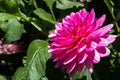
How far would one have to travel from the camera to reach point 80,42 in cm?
112

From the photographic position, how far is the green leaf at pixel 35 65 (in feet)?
4.26

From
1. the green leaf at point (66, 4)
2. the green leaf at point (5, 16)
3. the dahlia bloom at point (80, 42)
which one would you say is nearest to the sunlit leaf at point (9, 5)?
the green leaf at point (5, 16)

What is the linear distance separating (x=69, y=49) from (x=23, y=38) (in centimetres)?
40

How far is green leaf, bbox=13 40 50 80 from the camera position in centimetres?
130

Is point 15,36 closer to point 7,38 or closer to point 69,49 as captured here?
point 7,38

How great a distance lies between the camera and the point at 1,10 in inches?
56.1

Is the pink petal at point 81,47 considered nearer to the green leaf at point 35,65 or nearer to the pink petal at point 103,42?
the pink petal at point 103,42

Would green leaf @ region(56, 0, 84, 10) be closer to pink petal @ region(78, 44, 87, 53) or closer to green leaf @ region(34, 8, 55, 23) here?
green leaf @ region(34, 8, 55, 23)

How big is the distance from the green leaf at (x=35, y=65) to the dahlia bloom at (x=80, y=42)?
0.17 metres

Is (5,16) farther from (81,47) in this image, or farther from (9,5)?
(81,47)

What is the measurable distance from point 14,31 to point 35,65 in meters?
0.14

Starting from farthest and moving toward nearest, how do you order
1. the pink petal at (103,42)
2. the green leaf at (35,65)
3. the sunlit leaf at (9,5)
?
the sunlit leaf at (9,5), the green leaf at (35,65), the pink petal at (103,42)

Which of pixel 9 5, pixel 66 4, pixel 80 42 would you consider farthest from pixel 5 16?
pixel 80 42

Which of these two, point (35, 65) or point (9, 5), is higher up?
point (9, 5)
